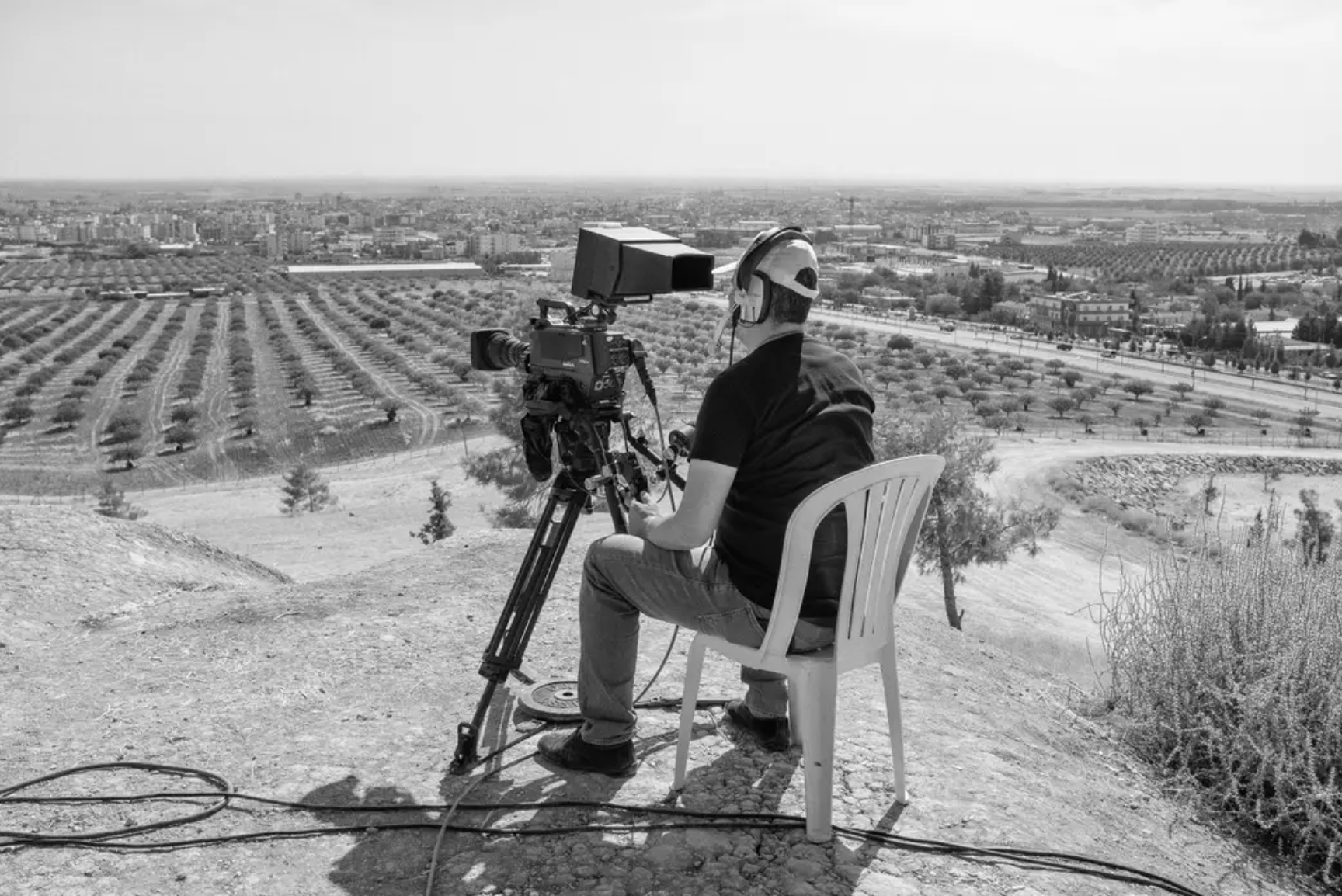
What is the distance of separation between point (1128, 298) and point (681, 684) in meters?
107

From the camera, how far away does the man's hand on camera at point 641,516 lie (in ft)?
10.1

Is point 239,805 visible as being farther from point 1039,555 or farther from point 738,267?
point 1039,555

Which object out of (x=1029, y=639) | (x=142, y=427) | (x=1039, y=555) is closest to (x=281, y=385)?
(x=142, y=427)

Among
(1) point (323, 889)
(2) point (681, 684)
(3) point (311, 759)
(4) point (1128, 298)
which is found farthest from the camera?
(4) point (1128, 298)

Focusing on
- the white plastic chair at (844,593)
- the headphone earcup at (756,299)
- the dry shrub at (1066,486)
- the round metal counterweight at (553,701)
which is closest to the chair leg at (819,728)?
the white plastic chair at (844,593)

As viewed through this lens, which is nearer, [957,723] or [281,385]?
[957,723]

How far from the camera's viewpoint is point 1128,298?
337 feet

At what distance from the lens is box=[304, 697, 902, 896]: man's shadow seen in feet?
9.87

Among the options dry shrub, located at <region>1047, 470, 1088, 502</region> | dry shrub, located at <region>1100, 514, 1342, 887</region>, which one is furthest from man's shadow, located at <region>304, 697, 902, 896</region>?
dry shrub, located at <region>1047, 470, 1088, 502</region>

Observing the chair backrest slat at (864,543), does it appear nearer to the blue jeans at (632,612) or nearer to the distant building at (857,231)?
the blue jeans at (632,612)

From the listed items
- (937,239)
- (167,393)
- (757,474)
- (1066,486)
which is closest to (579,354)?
(757,474)

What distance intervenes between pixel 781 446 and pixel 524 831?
130 centimetres

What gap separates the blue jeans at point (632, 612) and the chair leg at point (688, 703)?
118mm

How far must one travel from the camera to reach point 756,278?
3041mm
